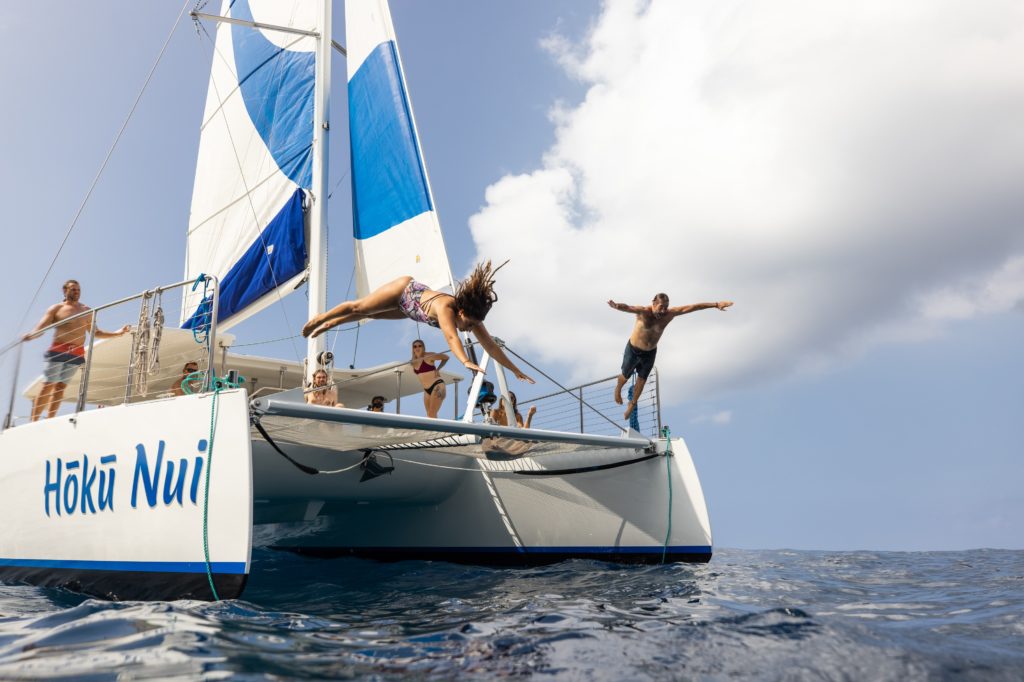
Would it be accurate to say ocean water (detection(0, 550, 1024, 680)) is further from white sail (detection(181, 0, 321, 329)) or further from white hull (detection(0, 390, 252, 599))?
white sail (detection(181, 0, 321, 329))

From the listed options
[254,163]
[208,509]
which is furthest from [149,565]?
[254,163]

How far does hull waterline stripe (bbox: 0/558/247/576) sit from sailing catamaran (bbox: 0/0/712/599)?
0.04 feet

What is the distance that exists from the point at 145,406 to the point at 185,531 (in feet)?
2.59

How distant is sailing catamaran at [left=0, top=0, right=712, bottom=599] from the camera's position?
358cm

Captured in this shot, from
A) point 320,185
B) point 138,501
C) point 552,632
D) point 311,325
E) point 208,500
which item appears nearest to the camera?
point 552,632

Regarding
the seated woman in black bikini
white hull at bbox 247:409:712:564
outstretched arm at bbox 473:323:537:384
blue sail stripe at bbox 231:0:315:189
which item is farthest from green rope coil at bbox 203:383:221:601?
blue sail stripe at bbox 231:0:315:189

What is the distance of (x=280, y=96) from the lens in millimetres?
8102

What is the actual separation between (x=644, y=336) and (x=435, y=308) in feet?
7.25

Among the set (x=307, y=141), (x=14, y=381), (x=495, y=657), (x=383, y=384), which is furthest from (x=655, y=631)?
(x=307, y=141)

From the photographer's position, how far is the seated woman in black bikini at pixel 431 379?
5.54 meters

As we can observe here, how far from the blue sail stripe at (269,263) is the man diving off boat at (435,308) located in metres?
2.86

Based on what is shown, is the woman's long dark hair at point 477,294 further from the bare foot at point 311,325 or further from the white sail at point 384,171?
the white sail at point 384,171

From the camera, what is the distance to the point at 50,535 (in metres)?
4.34

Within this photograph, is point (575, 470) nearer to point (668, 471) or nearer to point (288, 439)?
point (668, 471)
